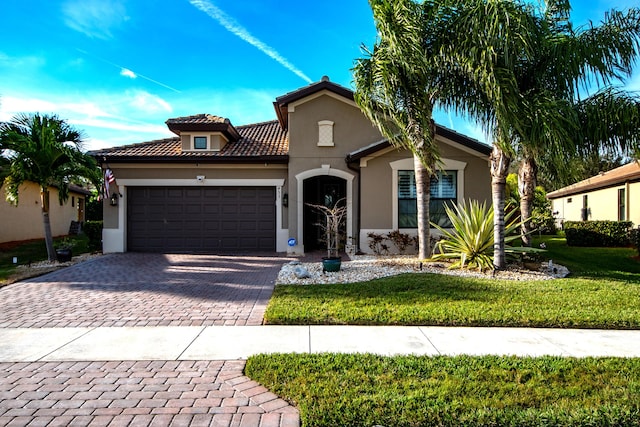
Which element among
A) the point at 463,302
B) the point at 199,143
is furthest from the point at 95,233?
the point at 463,302

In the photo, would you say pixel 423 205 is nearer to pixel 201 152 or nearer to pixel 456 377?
pixel 456 377

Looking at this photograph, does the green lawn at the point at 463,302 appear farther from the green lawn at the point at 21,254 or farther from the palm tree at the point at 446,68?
the green lawn at the point at 21,254

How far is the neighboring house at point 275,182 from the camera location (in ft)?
46.8

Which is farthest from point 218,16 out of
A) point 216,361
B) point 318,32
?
point 216,361

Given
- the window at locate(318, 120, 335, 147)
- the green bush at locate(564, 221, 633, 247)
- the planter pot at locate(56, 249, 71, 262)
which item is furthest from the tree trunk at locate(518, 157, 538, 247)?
the planter pot at locate(56, 249, 71, 262)

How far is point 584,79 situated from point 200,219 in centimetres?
1295

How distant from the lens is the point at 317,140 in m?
14.9

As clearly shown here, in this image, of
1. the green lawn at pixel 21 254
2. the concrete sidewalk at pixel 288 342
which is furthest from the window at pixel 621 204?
the green lawn at pixel 21 254

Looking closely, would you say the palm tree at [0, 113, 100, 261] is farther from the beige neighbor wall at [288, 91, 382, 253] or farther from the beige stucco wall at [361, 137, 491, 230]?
the beige stucco wall at [361, 137, 491, 230]

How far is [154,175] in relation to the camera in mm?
15156

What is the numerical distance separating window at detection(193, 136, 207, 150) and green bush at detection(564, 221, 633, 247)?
17.3m

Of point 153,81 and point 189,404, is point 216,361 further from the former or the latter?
point 153,81

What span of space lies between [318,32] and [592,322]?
11607mm

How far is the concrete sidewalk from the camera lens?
477cm
